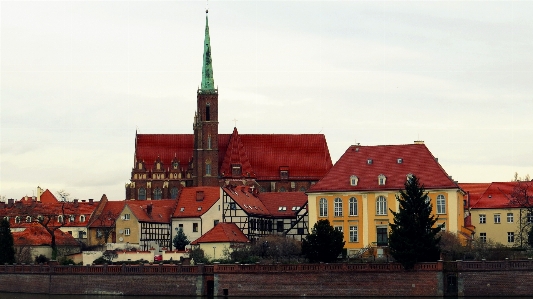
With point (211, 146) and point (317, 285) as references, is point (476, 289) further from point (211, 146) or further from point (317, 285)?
point (211, 146)

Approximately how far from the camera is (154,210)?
138m

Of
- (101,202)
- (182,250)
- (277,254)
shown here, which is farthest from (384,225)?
(101,202)

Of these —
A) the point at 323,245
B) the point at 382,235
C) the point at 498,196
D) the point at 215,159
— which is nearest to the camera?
the point at 323,245

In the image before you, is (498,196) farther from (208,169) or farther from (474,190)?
(208,169)

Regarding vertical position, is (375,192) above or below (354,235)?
above

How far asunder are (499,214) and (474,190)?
9652mm

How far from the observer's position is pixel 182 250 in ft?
414

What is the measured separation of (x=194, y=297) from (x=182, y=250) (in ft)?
68.8

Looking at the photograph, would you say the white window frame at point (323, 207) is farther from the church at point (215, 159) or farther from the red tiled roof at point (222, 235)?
the church at point (215, 159)

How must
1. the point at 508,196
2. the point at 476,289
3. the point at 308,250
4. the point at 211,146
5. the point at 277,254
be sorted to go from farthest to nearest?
the point at 211,146 < the point at 508,196 < the point at 277,254 < the point at 308,250 < the point at 476,289

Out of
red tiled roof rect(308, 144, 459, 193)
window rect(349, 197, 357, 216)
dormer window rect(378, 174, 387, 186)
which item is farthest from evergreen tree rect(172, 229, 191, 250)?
dormer window rect(378, 174, 387, 186)

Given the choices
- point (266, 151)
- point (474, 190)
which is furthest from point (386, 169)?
point (266, 151)

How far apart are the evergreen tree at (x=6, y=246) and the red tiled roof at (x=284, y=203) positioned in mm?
30712

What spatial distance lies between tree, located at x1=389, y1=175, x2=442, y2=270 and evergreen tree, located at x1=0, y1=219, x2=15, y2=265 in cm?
3463
